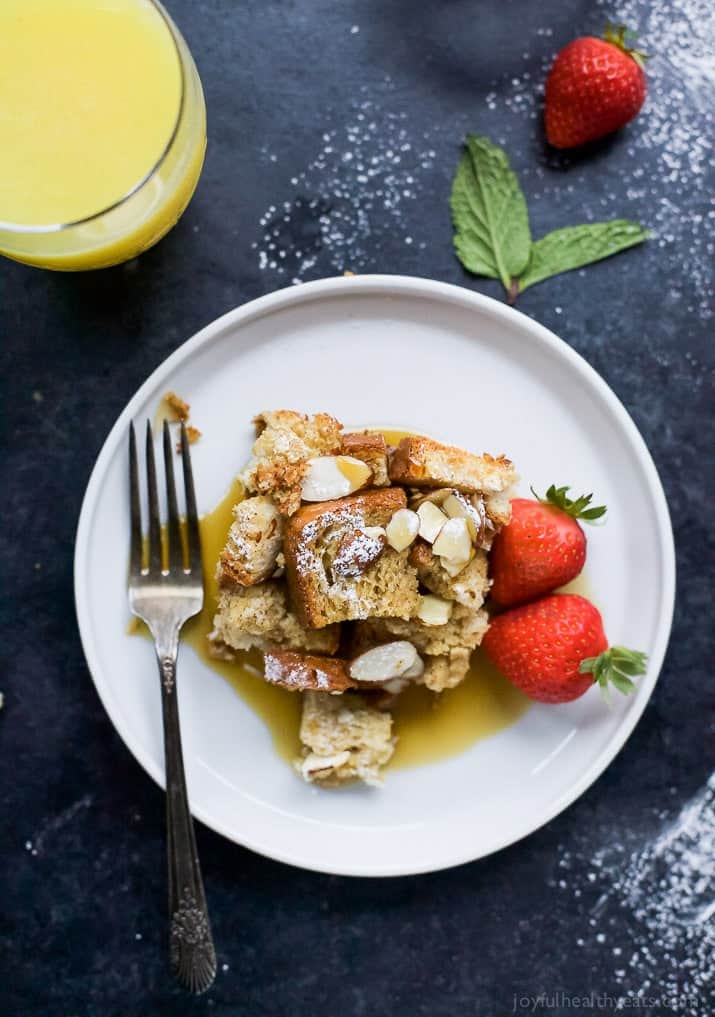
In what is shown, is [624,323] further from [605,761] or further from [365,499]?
[605,761]

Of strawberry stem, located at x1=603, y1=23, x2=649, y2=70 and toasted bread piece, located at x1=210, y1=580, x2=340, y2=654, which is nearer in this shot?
toasted bread piece, located at x1=210, y1=580, x2=340, y2=654

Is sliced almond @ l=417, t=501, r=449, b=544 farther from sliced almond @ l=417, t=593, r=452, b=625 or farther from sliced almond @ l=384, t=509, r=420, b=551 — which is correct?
sliced almond @ l=417, t=593, r=452, b=625

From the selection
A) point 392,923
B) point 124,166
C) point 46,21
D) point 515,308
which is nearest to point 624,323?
point 515,308

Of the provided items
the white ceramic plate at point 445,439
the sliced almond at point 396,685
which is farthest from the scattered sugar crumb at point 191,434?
the sliced almond at point 396,685

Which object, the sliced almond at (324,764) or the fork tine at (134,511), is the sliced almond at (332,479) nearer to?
A: the fork tine at (134,511)

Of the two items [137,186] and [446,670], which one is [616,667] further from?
[137,186]

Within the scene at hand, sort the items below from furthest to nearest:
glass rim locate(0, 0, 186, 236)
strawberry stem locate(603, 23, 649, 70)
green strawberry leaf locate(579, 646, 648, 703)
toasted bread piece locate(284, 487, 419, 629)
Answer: strawberry stem locate(603, 23, 649, 70)
green strawberry leaf locate(579, 646, 648, 703)
toasted bread piece locate(284, 487, 419, 629)
glass rim locate(0, 0, 186, 236)

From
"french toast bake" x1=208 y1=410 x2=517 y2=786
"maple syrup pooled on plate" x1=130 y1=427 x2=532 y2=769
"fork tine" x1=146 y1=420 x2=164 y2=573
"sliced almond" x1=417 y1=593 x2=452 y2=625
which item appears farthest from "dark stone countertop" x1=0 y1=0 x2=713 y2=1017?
"sliced almond" x1=417 y1=593 x2=452 y2=625
